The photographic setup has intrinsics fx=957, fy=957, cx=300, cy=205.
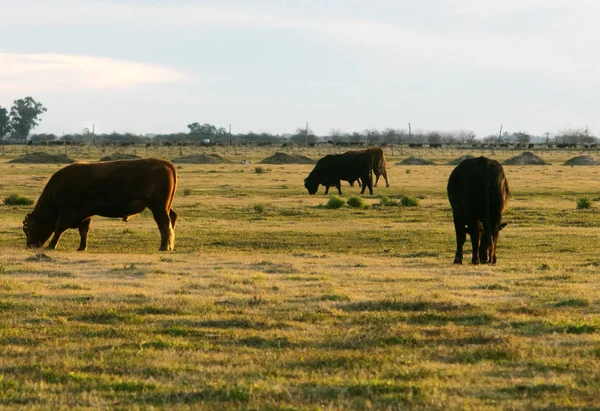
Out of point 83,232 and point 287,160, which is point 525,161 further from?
point 83,232

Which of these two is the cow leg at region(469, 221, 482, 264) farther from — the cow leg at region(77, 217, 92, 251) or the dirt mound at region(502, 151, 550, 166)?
the dirt mound at region(502, 151, 550, 166)

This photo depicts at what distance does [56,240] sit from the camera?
20.7 m

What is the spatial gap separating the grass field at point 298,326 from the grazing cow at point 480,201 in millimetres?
715

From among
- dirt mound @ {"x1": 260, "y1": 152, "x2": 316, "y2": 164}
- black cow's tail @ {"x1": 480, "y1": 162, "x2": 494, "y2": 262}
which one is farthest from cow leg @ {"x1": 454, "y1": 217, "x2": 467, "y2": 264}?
dirt mound @ {"x1": 260, "y1": 152, "x2": 316, "y2": 164}

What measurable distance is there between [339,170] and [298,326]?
32893 mm

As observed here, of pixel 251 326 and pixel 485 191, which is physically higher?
pixel 485 191

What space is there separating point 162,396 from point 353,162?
36.2 m

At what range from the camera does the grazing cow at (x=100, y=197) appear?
20.5 m

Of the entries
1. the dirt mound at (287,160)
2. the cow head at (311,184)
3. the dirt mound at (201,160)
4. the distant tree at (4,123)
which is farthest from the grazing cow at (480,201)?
the distant tree at (4,123)

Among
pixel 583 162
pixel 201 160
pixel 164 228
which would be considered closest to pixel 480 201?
pixel 164 228

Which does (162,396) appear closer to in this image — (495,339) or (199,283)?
(495,339)

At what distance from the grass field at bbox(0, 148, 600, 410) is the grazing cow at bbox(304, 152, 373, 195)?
790 inches

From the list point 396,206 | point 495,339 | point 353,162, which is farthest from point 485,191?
point 353,162

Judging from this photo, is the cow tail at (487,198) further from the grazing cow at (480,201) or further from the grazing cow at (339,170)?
the grazing cow at (339,170)
